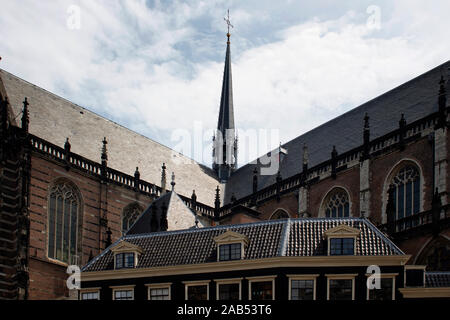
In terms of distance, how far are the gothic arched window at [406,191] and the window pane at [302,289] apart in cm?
1262

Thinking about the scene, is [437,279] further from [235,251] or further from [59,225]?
[59,225]

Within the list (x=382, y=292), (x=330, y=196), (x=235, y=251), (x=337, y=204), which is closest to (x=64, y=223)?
(x=330, y=196)

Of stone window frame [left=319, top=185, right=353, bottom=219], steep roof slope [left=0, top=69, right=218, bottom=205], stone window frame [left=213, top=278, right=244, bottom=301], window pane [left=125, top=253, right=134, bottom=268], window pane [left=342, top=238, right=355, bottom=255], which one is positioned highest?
steep roof slope [left=0, top=69, right=218, bottom=205]

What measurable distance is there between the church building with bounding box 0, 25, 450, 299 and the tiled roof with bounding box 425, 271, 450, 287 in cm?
443

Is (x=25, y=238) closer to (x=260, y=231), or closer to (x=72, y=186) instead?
(x=72, y=186)

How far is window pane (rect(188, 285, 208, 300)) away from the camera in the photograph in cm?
2798

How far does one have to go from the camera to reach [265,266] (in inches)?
1080

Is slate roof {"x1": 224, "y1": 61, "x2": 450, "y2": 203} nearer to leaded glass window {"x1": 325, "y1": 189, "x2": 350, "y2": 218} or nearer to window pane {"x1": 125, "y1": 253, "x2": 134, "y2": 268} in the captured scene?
leaded glass window {"x1": 325, "y1": 189, "x2": 350, "y2": 218}

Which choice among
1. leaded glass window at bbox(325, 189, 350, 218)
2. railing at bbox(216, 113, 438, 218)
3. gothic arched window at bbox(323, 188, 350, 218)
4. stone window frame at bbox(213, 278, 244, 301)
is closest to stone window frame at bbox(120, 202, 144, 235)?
railing at bbox(216, 113, 438, 218)

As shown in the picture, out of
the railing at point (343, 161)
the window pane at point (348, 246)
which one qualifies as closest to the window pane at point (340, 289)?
the window pane at point (348, 246)

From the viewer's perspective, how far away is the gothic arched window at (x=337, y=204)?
139ft

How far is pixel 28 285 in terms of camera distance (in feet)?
123

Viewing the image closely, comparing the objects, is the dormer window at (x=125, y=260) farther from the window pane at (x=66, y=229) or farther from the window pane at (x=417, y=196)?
the window pane at (x=417, y=196)

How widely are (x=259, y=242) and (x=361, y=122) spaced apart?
702 inches
